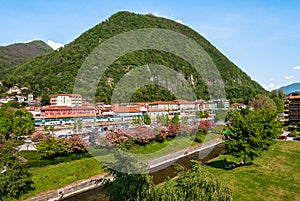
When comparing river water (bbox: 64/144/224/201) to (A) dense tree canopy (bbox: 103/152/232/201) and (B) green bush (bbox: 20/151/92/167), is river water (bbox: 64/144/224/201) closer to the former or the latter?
(B) green bush (bbox: 20/151/92/167)

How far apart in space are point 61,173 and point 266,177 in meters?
15.4

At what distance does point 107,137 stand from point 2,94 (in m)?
63.5

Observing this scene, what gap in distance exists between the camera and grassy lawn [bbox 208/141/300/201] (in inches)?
682

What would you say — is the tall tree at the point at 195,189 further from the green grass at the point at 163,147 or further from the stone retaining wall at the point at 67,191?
the green grass at the point at 163,147

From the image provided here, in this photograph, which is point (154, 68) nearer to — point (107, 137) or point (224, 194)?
point (107, 137)

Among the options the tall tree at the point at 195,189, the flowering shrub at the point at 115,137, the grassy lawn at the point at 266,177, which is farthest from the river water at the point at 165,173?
the tall tree at the point at 195,189

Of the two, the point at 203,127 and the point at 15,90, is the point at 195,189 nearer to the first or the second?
the point at 203,127

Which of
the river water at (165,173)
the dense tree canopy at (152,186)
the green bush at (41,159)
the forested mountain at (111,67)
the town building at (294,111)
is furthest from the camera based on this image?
the forested mountain at (111,67)

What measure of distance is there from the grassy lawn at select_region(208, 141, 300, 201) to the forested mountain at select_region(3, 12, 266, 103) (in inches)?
1838

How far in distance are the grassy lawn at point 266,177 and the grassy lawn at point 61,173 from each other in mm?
10290

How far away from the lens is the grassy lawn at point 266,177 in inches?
682

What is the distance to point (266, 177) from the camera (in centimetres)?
2056

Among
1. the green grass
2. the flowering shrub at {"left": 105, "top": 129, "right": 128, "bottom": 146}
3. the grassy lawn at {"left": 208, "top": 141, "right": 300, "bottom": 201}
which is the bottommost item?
the grassy lawn at {"left": 208, "top": 141, "right": 300, "bottom": 201}

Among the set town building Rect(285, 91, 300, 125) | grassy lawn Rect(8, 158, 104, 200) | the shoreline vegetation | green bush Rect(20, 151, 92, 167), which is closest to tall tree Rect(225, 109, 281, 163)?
the shoreline vegetation
